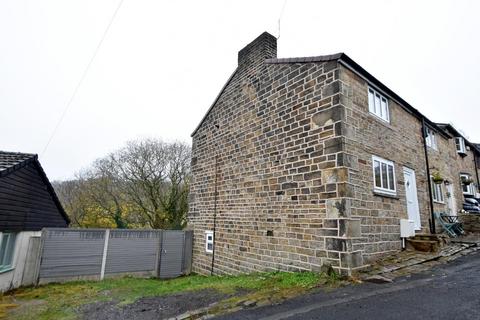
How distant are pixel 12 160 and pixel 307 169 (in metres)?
11.2

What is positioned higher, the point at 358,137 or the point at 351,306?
the point at 358,137

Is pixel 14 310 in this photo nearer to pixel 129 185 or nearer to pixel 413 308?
pixel 413 308

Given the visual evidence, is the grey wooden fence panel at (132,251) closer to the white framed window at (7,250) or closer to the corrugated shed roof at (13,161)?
the white framed window at (7,250)

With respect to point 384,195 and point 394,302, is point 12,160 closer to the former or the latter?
point 394,302

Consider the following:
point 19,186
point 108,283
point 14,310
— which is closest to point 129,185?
point 19,186

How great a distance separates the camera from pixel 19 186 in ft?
34.8

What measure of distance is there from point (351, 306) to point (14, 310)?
8116 mm

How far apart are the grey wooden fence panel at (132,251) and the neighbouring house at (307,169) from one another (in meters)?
1.96

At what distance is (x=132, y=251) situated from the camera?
11.9m

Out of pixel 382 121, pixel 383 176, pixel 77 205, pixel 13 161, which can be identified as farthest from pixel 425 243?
pixel 77 205

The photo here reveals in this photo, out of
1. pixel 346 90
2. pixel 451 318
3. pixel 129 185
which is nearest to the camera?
pixel 451 318

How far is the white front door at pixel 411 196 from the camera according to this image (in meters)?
9.83

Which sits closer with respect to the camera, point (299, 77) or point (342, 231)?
point (342, 231)

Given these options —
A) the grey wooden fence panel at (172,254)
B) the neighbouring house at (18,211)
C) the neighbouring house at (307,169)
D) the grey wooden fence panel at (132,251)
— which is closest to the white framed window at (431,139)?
the neighbouring house at (307,169)
